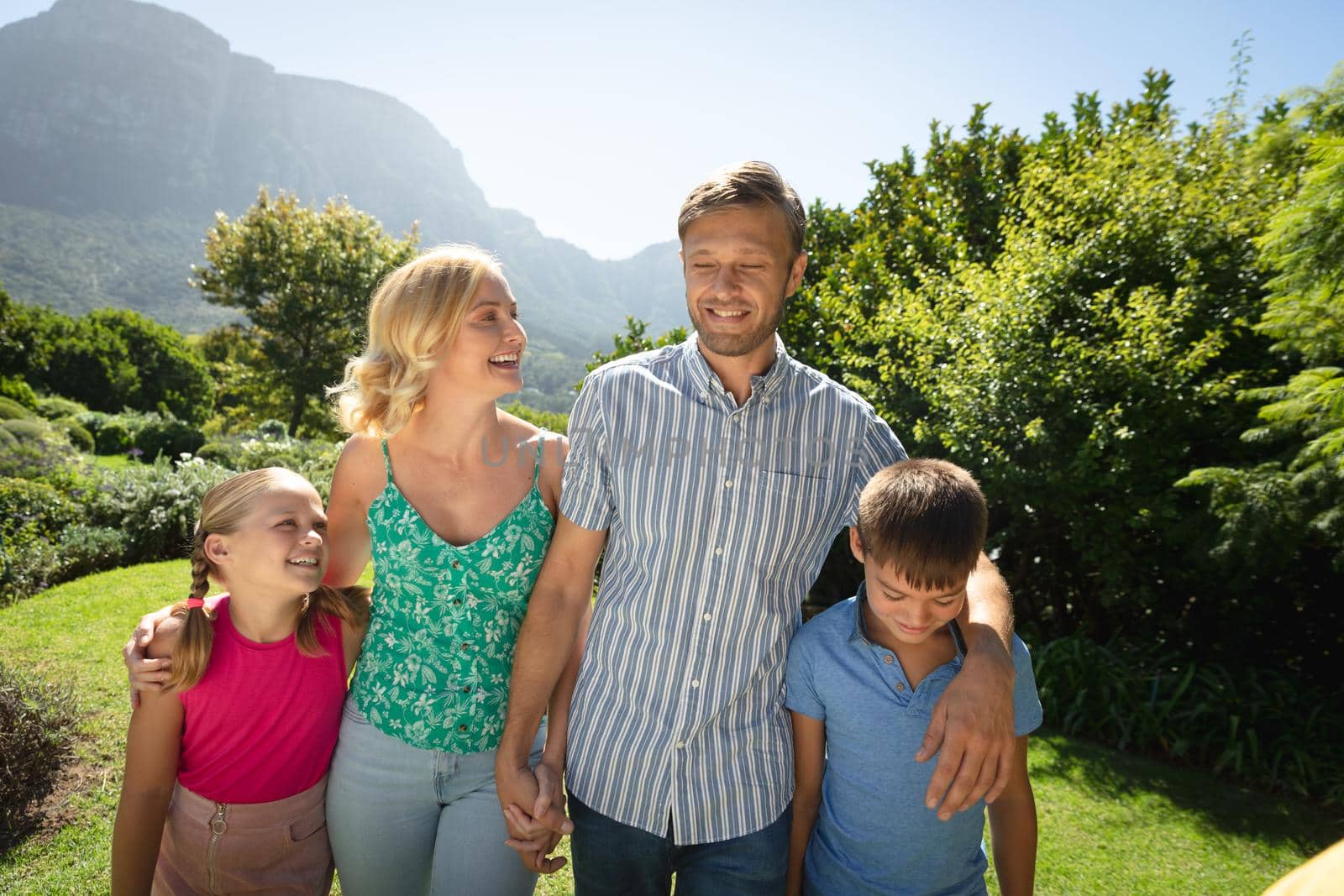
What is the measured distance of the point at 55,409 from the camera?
1088 inches

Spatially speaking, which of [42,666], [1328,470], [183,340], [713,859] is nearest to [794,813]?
[713,859]

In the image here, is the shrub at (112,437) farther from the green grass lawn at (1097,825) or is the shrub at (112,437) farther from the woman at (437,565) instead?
the woman at (437,565)

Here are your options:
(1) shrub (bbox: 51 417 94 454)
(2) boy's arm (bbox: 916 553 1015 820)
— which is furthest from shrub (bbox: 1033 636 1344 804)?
(1) shrub (bbox: 51 417 94 454)

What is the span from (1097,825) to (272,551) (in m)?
4.83

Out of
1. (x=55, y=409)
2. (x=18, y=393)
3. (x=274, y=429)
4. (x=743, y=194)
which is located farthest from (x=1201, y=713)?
(x=18, y=393)

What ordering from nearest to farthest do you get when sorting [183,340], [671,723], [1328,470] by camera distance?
1. [671,723]
2. [1328,470]
3. [183,340]

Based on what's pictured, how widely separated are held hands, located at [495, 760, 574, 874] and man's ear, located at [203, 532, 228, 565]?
112 cm

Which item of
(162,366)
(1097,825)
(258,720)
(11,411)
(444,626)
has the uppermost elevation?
(444,626)

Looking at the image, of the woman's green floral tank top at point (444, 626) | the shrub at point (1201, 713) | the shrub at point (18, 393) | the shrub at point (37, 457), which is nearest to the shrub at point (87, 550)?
the shrub at point (37, 457)

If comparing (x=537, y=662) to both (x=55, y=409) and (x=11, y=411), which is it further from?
(x=55, y=409)

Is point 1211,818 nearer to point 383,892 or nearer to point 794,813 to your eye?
point 794,813

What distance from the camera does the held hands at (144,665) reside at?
2014 millimetres

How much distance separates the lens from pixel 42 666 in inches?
234

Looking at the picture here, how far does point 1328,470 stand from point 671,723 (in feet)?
15.5
